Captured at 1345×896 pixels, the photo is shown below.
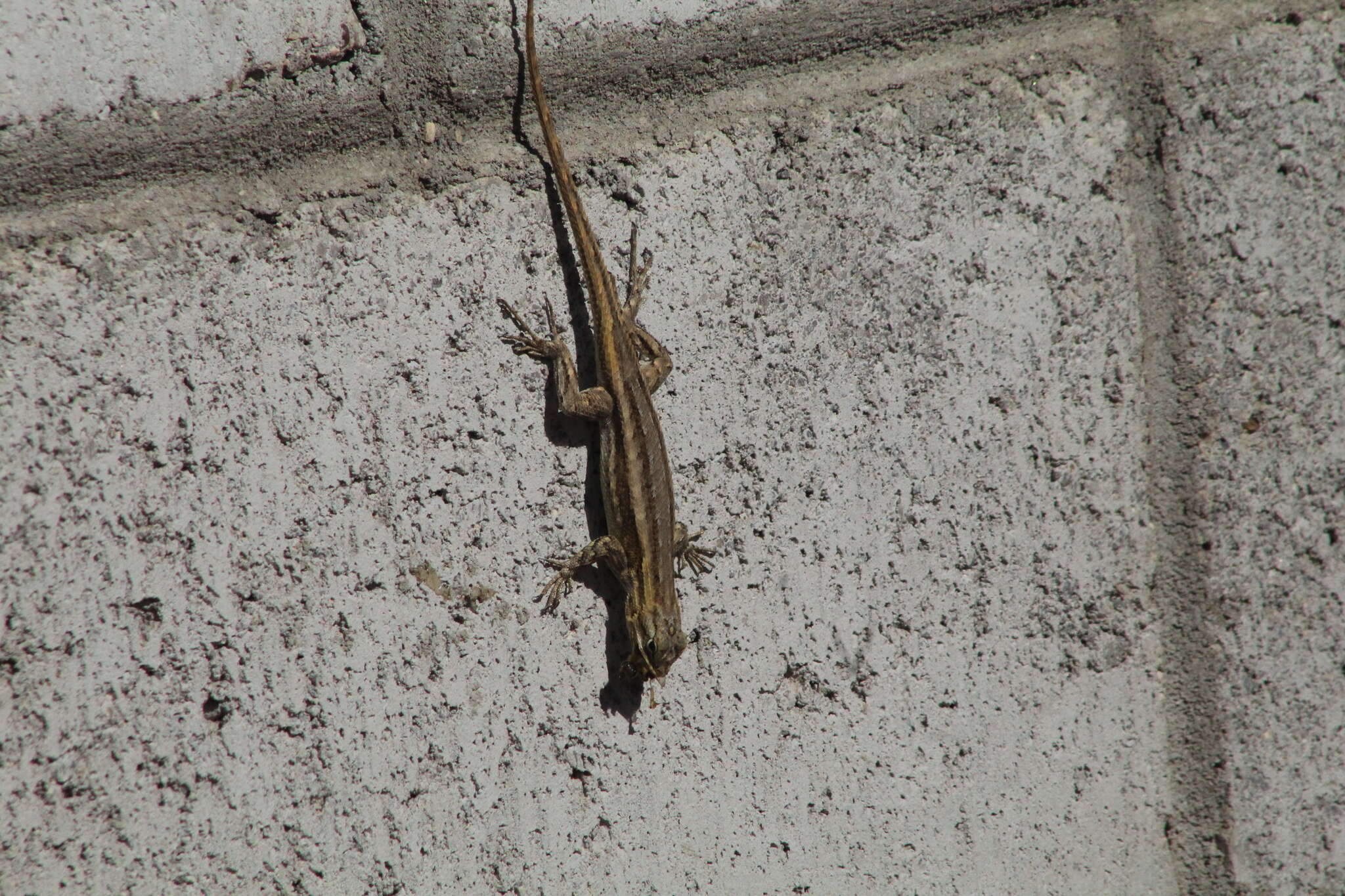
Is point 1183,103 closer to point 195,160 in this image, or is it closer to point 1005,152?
point 1005,152

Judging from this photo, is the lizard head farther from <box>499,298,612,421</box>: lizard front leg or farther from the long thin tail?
the long thin tail

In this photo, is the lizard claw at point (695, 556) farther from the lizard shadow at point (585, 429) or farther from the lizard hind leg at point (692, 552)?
the lizard shadow at point (585, 429)

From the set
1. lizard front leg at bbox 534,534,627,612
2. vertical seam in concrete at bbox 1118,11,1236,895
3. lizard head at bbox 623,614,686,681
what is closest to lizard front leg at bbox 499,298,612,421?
lizard front leg at bbox 534,534,627,612

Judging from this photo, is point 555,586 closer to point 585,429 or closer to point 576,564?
point 576,564

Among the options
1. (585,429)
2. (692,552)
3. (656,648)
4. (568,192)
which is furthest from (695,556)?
(568,192)

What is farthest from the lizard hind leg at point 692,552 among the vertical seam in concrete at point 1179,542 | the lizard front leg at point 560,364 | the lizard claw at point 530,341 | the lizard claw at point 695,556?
the vertical seam in concrete at point 1179,542

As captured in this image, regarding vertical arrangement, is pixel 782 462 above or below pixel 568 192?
below

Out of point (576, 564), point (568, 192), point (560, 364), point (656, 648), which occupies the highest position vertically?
point (568, 192)
